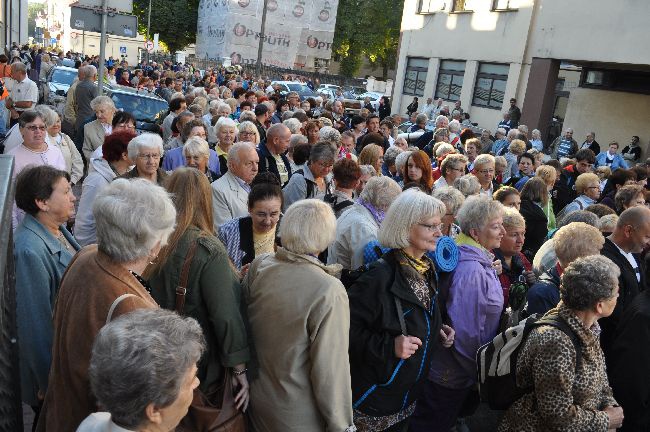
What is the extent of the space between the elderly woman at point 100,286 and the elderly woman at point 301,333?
0.64 meters

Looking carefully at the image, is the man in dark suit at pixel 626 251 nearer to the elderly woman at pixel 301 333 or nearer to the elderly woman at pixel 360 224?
the elderly woman at pixel 360 224

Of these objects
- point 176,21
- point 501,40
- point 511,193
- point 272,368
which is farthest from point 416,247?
point 176,21

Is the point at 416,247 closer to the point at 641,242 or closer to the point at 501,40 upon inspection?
the point at 641,242

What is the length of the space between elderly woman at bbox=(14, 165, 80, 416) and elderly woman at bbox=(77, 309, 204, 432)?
135 cm

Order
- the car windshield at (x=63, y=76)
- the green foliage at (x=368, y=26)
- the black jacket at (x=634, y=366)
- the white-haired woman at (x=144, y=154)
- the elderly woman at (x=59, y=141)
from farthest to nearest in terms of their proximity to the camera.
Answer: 1. the green foliage at (x=368, y=26)
2. the car windshield at (x=63, y=76)
3. the elderly woman at (x=59, y=141)
4. the white-haired woman at (x=144, y=154)
5. the black jacket at (x=634, y=366)

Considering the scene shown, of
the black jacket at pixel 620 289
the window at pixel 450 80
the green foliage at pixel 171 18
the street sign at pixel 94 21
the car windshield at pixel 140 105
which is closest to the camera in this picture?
the black jacket at pixel 620 289

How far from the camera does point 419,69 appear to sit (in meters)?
28.9

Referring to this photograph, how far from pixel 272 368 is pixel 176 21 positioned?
52785 millimetres

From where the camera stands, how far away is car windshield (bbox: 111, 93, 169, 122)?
12828 millimetres

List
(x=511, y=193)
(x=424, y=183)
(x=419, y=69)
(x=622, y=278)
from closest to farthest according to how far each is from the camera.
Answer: (x=622, y=278) → (x=511, y=193) → (x=424, y=183) → (x=419, y=69)

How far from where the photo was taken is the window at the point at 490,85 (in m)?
22.8

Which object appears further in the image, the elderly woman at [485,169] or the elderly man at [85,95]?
the elderly man at [85,95]

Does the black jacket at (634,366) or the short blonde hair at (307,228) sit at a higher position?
the short blonde hair at (307,228)

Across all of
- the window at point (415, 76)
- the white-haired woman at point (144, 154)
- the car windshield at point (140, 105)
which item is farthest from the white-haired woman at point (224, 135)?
the window at point (415, 76)
